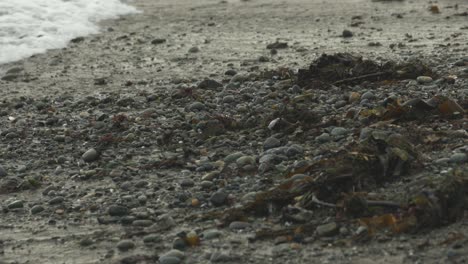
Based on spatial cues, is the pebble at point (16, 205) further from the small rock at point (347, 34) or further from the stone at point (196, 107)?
the small rock at point (347, 34)

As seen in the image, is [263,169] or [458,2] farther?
[458,2]

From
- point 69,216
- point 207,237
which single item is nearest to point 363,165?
point 207,237

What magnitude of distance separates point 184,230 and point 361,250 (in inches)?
37.7

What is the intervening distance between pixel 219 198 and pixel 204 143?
1.14 metres

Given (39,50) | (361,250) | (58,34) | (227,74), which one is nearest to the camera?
(361,250)

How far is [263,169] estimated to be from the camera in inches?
173

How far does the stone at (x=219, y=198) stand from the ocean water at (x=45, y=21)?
5.55 m

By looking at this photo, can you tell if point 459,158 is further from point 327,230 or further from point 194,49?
Result: point 194,49

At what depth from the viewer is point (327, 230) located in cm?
353

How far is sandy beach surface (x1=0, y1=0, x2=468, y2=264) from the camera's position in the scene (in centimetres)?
359

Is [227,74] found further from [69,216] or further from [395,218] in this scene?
[395,218]

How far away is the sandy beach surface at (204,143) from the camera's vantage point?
359 cm

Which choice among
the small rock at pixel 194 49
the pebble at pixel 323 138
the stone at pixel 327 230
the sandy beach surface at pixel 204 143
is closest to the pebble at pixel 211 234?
the sandy beach surface at pixel 204 143

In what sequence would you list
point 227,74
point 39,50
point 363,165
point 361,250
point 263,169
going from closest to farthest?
point 361,250, point 363,165, point 263,169, point 227,74, point 39,50
